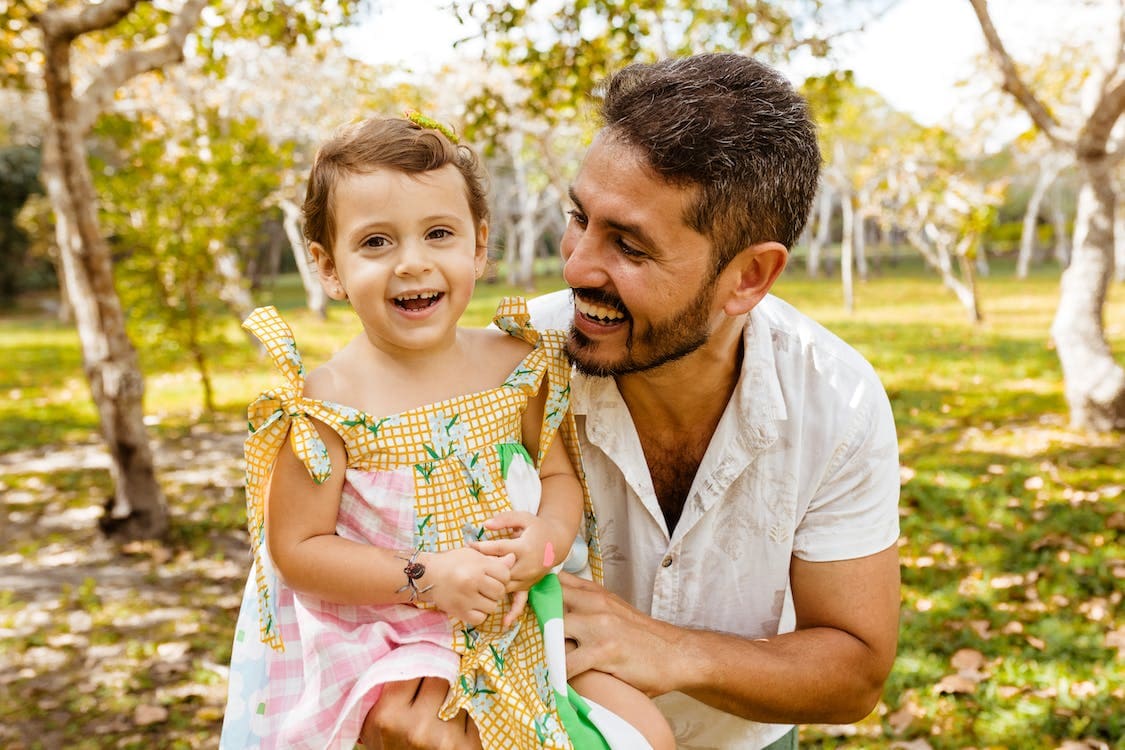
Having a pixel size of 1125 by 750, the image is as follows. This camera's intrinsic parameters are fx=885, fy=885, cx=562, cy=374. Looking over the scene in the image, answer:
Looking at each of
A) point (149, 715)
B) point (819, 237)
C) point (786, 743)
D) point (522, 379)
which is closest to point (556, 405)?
point (522, 379)

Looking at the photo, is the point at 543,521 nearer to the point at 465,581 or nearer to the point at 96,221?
the point at 465,581

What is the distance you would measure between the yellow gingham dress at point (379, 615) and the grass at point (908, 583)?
2741 mm

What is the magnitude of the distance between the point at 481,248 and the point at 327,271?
40 cm

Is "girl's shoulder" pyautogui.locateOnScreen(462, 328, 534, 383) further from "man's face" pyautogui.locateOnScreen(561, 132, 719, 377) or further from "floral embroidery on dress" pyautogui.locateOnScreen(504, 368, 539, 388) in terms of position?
"man's face" pyautogui.locateOnScreen(561, 132, 719, 377)

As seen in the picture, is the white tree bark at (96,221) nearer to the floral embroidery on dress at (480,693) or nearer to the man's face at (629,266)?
the man's face at (629,266)

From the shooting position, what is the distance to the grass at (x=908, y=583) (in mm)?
→ 4320

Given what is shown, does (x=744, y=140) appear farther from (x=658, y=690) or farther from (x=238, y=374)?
(x=238, y=374)

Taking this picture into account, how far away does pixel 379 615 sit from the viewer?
198 cm

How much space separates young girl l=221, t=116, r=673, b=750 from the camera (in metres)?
1.89

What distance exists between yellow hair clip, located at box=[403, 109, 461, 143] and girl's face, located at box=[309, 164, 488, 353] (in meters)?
0.15

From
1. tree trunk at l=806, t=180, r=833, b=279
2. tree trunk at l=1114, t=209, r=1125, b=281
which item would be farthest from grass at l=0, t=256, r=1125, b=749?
tree trunk at l=806, t=180, r=833, b=279

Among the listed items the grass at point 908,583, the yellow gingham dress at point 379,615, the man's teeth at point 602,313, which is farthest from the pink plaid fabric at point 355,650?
the grass at point 908,583

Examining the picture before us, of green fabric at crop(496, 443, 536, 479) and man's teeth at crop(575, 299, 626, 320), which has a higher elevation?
man's teeth at crop(575, 299, 626, 320)

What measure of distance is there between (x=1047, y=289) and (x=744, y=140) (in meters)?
29.7
